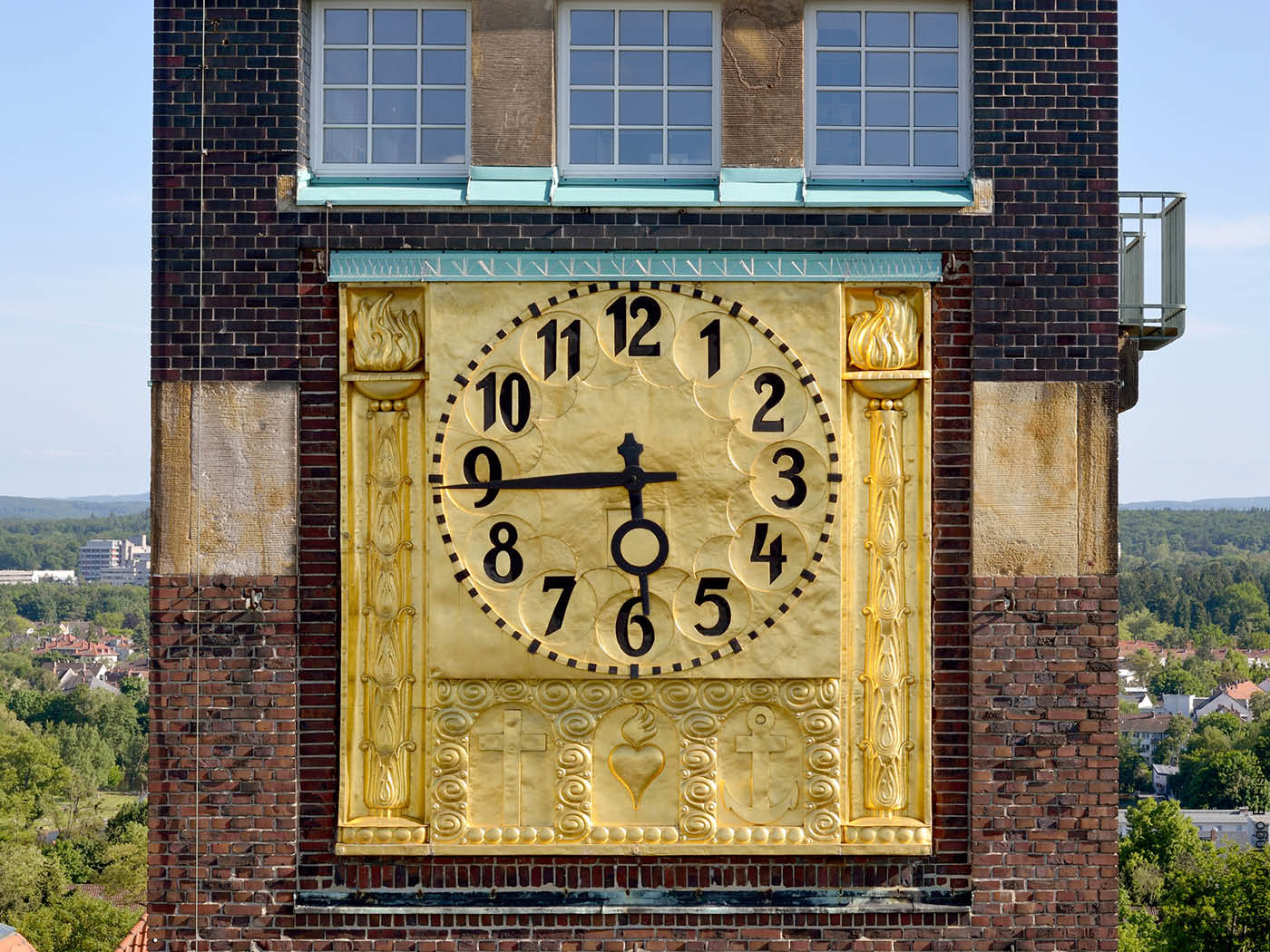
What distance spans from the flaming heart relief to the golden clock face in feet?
1.19

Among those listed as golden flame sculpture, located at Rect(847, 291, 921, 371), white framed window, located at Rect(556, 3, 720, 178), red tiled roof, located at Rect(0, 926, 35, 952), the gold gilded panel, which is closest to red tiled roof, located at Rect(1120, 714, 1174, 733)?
red tiled roof, located at Rect(0, 926, 35, 952)

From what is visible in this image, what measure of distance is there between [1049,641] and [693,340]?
3.34 metres

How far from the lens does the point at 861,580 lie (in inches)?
425

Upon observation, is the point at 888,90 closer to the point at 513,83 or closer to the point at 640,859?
the point at 513,83

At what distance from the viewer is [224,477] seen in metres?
10.9

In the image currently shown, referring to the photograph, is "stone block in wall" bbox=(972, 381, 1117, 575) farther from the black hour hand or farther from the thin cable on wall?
the thin cable on wall

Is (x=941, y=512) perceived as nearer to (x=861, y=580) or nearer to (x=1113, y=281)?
(x=861, y=580)

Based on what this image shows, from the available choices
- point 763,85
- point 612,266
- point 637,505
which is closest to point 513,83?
point 612,266

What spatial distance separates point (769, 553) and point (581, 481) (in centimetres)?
144

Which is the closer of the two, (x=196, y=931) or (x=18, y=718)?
(x=196, y=931)

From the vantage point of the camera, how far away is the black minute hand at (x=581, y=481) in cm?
1067

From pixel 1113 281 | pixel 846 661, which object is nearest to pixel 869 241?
pixel 1113 281

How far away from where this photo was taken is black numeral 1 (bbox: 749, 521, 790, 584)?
1072 centimetres

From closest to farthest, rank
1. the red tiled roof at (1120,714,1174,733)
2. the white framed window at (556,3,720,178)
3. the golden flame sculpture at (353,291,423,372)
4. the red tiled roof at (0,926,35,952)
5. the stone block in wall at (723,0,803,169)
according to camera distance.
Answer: the golden flame sculpture at (353,291,423,372), the stone block in wall at (723,0,803,169), the white framed window at (556,3,720,178), the red tiled roof at (0,926,35,952), the red tiled roof at (1120,714,1174,733)
